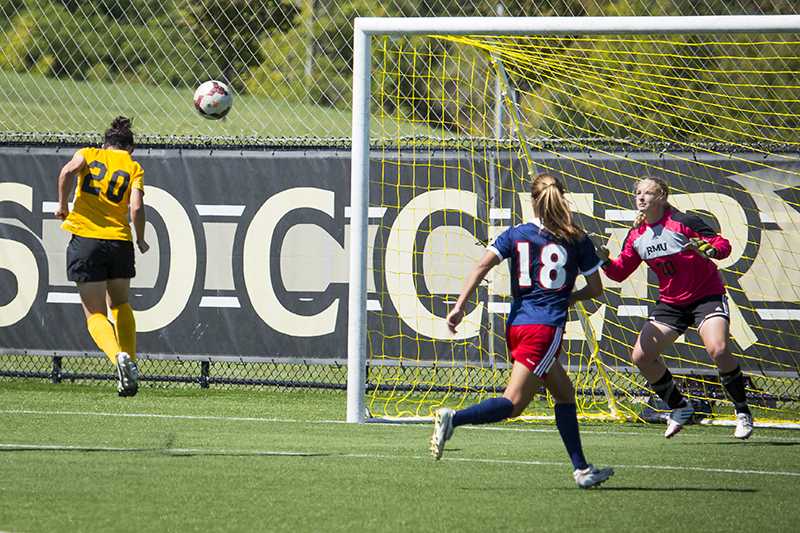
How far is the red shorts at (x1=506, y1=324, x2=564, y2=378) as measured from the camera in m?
7.21

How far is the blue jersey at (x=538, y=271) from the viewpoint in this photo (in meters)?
7.32

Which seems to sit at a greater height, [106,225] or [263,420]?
[106,225]

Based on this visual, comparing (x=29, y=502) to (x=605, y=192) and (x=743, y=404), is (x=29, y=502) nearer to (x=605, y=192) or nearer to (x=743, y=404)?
(x=743, y=404)

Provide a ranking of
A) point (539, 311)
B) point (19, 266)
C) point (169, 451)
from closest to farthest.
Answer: point (539, 311) < point (169, 451) < point (19, 266)

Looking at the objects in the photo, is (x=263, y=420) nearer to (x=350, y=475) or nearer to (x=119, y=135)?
(x=119, y=135)

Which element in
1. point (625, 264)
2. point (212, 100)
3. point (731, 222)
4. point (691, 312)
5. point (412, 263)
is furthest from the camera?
point (412, 263)

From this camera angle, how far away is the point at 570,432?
732 cm

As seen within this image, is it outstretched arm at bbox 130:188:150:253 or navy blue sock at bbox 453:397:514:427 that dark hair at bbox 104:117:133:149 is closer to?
outstretched arm at bbox 130:188:150:253

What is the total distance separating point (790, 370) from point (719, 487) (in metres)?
4.66

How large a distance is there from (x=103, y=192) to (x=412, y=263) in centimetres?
379

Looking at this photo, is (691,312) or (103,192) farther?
(691,312)

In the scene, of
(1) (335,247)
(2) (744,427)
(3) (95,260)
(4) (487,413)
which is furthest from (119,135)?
(2) (744,427)

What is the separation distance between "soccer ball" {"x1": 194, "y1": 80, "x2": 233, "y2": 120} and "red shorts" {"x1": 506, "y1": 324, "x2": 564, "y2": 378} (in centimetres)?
512

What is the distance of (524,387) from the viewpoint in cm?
722
